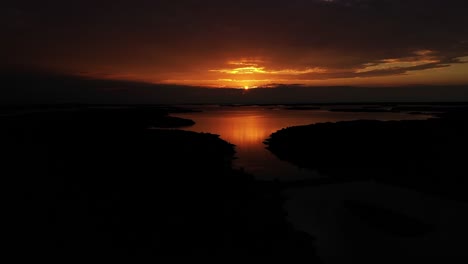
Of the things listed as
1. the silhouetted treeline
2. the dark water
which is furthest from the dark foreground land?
the silhouetted treeline

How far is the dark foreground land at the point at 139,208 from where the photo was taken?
10.6 m

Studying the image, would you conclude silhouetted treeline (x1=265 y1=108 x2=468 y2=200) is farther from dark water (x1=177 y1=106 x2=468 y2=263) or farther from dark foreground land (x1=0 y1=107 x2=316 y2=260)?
dark foreground land (x1=0 y1=107 x2=316 y2=260)

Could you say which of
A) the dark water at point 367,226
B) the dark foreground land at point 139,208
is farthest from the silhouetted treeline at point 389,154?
the dark foreground land at point 139,208

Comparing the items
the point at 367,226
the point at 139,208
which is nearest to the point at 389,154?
the point at 367,226

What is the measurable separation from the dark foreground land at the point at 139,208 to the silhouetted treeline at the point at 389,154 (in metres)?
A: 9.09

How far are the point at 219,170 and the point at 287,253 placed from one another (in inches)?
462

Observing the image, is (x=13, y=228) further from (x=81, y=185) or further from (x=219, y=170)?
(x=219, y=170)

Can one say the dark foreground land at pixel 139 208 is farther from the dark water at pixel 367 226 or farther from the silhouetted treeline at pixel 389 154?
the silhouetted treeline at pixel 389 154

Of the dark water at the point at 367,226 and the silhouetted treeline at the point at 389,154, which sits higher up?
the silhouetted treeline at the point at 389,154

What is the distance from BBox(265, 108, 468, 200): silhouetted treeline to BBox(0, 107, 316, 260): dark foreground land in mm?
9088

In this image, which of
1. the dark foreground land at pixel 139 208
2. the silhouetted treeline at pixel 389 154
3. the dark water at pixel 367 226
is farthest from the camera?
the silhouetted treeline at pixel 389 154

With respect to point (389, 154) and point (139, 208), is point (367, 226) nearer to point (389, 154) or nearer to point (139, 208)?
point (139, 208)

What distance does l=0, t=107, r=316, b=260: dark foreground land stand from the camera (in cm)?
1057

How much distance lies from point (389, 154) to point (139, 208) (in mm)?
23996
